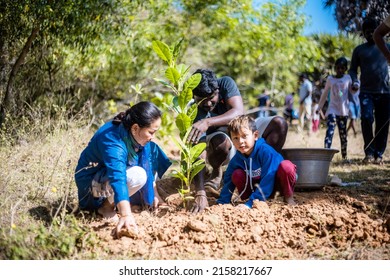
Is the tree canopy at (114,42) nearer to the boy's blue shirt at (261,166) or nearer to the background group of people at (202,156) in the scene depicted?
the background group of people at (202,156)

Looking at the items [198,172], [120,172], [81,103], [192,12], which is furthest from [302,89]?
[120,172]

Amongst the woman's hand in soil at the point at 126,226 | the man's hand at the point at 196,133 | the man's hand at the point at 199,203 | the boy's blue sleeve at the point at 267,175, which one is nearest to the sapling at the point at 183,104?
the man's hand at the point at 196,133

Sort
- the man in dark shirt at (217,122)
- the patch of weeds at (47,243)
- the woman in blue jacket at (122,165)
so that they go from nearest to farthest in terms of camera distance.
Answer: the patch of weeds at (47,243)
the woman in blue jacket at (122,165)
the man in dark shirt at (217,122)

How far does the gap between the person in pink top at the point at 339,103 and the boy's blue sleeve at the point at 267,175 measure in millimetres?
2836

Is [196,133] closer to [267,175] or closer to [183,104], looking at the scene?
[183,104]

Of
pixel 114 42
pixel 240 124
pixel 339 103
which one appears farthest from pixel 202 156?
pixel 114 42

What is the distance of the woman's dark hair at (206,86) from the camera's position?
3.81 meters

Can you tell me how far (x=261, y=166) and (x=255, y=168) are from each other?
6cm

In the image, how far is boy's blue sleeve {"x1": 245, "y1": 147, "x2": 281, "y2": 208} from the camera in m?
3.42

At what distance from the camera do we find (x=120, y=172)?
311 cm

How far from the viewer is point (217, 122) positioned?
3.79m
